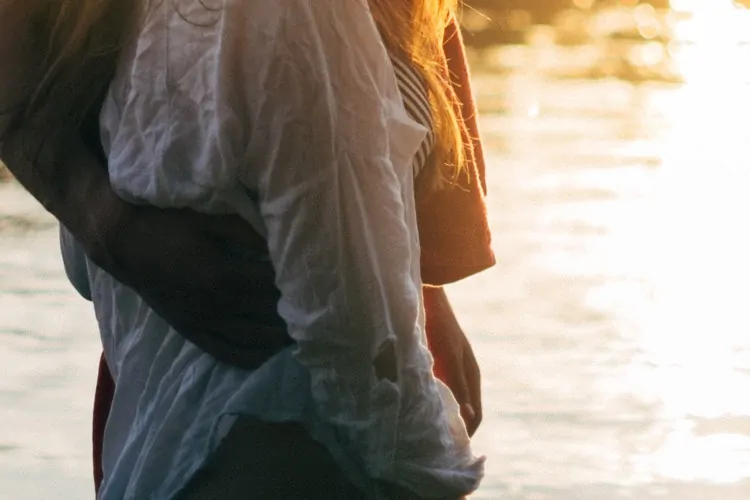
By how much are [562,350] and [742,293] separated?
4.62 ft

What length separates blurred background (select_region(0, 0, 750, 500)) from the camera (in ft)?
15.9

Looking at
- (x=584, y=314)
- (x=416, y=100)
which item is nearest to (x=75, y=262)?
(x=416, y=100)

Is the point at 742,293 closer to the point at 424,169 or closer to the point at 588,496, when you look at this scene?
the point at 588,496

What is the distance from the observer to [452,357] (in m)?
2.12

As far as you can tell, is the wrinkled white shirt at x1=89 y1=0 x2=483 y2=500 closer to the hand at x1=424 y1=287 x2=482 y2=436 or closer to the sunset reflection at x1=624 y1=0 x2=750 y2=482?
the hand at x1=424 y1=287 x2=482 y2=436

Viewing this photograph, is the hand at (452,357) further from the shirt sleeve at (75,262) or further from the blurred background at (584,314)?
the blurred background at (584,314)

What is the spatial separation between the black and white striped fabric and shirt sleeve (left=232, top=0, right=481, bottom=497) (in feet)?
0.54

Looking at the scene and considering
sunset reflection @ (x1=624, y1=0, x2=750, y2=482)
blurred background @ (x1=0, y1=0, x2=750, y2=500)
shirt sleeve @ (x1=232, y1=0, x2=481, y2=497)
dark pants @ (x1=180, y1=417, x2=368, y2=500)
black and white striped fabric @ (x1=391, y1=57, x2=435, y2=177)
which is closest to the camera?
shirt sleeve @ (x1=232, y1=0, x2=481, y2=497)

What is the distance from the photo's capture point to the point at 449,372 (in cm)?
212

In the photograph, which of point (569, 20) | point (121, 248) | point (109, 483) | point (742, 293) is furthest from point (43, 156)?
point (569, 20)

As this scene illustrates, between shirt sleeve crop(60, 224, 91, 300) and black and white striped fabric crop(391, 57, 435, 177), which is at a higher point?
black and white striped fabric crop(391, 57, 435, 177)

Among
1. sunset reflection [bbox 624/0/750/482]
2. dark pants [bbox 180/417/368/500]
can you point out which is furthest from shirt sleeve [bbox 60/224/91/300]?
sunset reflection [bbox 624/0/750/482]

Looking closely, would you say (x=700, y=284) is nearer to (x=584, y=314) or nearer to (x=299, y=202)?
(x=584, y=314)

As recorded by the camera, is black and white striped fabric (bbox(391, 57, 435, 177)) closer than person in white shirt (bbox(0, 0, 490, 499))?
No
